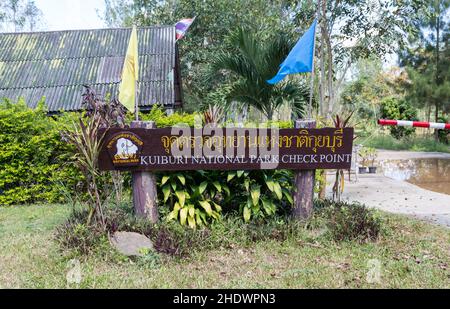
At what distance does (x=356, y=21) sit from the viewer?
9.91m

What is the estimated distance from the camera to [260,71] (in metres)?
7.22

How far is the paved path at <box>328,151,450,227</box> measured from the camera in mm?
6547

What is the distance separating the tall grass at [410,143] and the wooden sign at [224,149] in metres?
13.8

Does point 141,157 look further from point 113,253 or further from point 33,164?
point 33,164

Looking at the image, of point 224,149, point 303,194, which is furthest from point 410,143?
point 224,149

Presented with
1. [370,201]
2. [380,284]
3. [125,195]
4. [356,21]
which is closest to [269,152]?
[380,284]

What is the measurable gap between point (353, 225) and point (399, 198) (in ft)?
11.4

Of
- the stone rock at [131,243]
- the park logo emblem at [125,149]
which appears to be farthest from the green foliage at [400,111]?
the stone rock at [131,243]

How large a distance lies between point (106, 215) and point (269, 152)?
6.69 ft

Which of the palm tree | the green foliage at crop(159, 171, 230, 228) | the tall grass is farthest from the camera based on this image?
the tall grass

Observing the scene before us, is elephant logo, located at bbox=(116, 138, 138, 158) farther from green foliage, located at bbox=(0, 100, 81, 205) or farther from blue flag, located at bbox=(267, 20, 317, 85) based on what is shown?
green foliage, located at bbox=(0, 100, 81, 205)

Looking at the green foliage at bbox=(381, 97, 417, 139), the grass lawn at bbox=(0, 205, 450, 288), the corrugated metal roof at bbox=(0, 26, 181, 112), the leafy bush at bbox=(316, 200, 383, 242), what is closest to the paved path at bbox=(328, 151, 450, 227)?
the grass lawn at bbox=(0, 205, 450, 288)

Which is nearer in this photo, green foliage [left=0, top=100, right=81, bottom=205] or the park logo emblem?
the park logo emblem

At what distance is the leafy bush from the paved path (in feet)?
4.93
